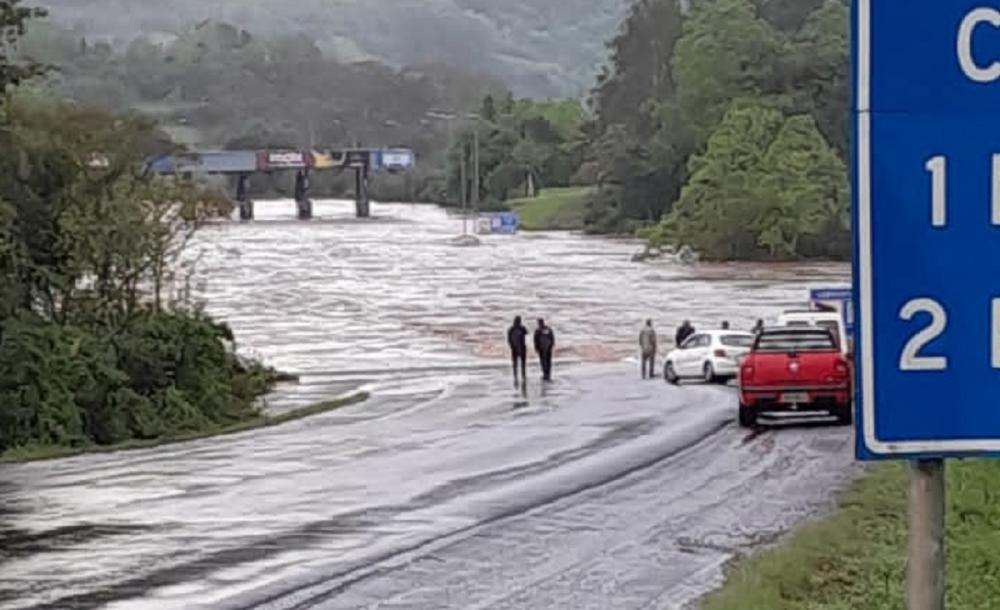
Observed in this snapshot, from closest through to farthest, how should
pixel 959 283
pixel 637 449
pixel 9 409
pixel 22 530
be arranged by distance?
1. pixel 959 283
2. pixel 22 530
3. pixel 637 449
4. pixel 9 409

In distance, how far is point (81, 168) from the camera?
126 ft

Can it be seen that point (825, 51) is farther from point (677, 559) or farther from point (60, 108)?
point (677, 559)

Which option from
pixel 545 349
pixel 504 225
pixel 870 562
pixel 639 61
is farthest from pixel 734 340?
pixel 639 61

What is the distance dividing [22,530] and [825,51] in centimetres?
9662

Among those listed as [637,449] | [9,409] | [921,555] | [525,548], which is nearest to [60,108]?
[9,409]

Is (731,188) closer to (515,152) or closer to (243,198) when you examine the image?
(515,152)

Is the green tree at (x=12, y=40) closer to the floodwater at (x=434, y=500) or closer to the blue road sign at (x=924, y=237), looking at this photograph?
the floodwater at (x=434, y=500)

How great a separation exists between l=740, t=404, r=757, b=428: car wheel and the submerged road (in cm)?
41

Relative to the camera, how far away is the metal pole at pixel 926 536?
2.77 meters

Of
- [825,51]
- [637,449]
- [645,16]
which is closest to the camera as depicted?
[637,449]

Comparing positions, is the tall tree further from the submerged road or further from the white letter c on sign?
the white letter c on sign

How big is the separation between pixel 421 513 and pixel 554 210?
13106cm

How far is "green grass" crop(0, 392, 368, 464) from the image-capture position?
30547mm

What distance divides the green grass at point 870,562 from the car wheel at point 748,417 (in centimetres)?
1279
